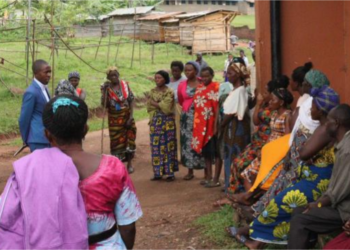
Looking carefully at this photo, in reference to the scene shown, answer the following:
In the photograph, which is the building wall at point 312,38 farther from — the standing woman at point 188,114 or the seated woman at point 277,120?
the standing woman at point 188,114

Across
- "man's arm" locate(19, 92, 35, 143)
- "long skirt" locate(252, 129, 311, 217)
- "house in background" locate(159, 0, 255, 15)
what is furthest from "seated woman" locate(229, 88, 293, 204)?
"house in background" locate(159, 0, 255, 15)

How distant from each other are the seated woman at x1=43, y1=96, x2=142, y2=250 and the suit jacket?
331 cm

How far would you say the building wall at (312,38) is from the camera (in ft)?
18.8

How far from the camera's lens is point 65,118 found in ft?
8.36

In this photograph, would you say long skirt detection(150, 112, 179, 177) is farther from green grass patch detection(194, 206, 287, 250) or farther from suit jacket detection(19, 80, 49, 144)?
suit jacket detection(19, 80, 49, 144)

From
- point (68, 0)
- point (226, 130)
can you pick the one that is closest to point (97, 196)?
point (226, 130)

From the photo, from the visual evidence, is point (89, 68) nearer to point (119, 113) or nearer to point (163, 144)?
point (119, 113)

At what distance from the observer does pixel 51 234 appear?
2354 millimetres

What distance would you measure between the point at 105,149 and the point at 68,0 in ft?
78.2

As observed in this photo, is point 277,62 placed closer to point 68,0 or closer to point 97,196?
point 97,196

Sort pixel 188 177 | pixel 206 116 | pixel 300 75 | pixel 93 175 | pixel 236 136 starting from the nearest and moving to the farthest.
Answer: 1. pixel 93 175
2. pixel 300 75
3. pixel 236 136
4. pixel 206 116
5. pixel 188 177

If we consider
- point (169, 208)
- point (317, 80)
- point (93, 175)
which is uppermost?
point (317, 80)

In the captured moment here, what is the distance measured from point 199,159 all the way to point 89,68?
13.0m

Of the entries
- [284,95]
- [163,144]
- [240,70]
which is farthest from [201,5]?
[284,95]
